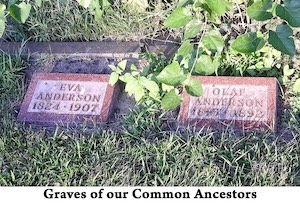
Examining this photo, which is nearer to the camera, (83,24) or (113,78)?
(113,78)

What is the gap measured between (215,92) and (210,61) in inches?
12.4

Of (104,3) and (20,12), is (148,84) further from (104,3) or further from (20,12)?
(20,12)

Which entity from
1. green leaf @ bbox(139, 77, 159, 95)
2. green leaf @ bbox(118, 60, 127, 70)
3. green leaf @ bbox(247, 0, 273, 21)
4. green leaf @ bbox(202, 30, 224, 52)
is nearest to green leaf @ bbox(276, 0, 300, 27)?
green leaf @ bbox(247, 0, 273, 21)

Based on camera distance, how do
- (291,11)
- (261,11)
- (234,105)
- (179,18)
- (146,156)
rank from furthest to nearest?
1. (234,105)
2. (146,156)
3. (179,18)
4. (261,11)
5. (291,11)

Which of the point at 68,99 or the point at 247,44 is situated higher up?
the point at 247,44

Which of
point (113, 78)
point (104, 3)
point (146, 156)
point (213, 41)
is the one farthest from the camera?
point (104, 3)

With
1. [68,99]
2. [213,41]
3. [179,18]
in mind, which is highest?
[179,18]

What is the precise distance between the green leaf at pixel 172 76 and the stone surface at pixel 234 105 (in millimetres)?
356

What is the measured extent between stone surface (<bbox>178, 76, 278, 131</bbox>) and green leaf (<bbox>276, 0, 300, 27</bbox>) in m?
0.66

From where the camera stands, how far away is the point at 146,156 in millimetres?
2555

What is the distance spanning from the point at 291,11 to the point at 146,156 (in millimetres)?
938

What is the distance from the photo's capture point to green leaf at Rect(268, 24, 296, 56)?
2.17 metres

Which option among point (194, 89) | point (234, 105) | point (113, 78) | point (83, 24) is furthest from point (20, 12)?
point (234, 105)

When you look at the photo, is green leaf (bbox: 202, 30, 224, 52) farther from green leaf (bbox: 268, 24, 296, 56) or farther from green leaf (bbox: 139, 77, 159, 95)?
green leaf (bbox: 139, 77, 159, 95)
